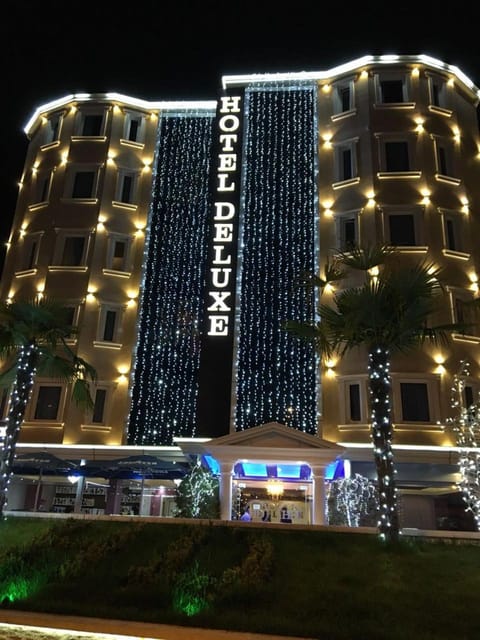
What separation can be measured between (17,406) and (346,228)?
49.9ft

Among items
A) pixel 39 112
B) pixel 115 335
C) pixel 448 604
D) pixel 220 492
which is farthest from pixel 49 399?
pixel 448 604

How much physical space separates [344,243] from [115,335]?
10421mm

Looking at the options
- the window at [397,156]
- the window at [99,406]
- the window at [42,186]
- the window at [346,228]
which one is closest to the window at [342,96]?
the window at [397,156]

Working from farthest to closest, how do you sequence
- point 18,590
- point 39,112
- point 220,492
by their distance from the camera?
point 39,112, point 220,492, point 18,590

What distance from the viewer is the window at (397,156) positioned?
25328 millimetres

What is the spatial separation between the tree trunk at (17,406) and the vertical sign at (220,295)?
302 inches

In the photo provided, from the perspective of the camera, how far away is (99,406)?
24.2 m

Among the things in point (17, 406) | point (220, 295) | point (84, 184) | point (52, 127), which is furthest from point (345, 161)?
point (17, 406)

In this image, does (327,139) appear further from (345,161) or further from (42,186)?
(42,186)

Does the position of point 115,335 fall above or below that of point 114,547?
above

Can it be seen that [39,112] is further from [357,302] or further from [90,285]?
[357,302]

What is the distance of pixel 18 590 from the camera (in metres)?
11.1

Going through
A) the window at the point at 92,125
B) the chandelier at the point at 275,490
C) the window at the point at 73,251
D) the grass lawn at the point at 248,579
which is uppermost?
the window at the point at 92,125

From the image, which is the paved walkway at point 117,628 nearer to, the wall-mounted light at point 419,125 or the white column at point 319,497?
the white column at point 319,497
